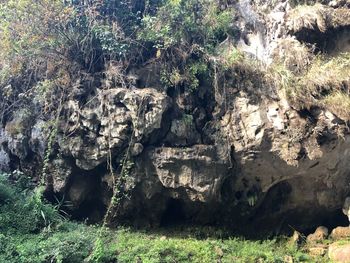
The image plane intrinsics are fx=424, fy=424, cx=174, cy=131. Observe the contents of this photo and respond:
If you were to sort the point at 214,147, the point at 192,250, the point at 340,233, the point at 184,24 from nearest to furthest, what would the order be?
1. the point at 192,250
2. the point at 214,147
3. the point at 340,233
4. the point at 184,24

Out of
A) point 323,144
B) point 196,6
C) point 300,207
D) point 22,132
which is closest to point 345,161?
point 323,144

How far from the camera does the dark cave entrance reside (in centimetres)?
866

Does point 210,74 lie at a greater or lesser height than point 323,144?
greater

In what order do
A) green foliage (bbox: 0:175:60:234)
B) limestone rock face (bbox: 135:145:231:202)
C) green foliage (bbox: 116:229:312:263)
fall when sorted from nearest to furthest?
green foliage (bbox: 116:229:312:263)
green foliage (bbox: 0:175:60:234)
limestone rock face (bbox: 135:145:231:202)

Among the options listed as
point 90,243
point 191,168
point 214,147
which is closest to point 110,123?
point 191,168

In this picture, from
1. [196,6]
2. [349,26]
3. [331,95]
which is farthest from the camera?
[196,6]

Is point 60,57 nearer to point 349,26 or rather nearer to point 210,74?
point 210,74

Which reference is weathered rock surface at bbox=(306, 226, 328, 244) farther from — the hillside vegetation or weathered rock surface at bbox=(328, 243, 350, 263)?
weathered rock surface at bbox=(328, 243, 350, 263)

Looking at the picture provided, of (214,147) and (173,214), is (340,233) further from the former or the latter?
(173,214)

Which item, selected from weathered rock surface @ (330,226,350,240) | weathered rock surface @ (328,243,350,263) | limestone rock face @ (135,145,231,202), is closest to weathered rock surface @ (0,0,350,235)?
limestone rock face @ (135,145,231,202)

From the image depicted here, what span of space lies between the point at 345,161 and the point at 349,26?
262 cm

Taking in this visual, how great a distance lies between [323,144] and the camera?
7.70 m

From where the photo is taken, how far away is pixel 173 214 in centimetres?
880

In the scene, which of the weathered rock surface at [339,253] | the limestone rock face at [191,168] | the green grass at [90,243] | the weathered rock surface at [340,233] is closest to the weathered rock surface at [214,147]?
the limestone rock face at [191,168]
